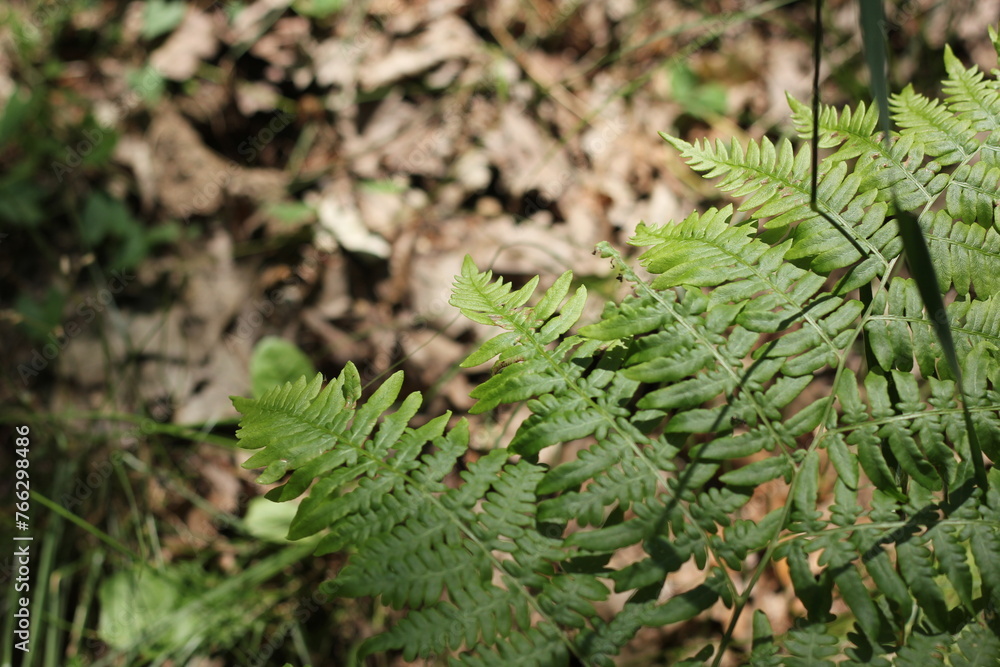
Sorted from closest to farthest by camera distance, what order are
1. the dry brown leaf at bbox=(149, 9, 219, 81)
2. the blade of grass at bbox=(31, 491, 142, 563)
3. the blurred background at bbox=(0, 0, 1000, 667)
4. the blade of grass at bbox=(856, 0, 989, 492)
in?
the blade of grass at bbox=(856, 0, 989, 492) → the blade of grass at bbox=(31, 491, 142, 563) → the blurred background at bbox=(0, 0, 1000, 667) → the dry brown leaf at bbox=(149, 9, 219, 81)

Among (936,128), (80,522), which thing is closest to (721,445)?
(936,128)

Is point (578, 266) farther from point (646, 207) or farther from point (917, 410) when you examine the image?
point (917, 410)

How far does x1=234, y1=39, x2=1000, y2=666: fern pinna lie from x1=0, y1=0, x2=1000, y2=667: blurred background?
1.10m

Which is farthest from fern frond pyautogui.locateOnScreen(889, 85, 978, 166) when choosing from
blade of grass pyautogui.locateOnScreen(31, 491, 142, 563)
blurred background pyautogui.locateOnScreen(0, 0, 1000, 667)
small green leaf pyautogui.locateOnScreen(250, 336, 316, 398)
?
blade of grass pyautogui.locateOnScreen(31, 491, 142, 563)

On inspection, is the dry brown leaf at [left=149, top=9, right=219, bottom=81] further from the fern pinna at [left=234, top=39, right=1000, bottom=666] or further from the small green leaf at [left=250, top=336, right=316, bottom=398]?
the fern pinna at [left=234, top=39, right=1000, bottom=666]

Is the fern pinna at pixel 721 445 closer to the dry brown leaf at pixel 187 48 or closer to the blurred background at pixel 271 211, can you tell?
the blurred background at pixel 271 211

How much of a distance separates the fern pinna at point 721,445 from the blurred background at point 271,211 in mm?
1102

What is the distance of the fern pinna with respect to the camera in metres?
0.98

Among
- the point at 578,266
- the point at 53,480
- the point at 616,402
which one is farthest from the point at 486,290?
the point at 53,480

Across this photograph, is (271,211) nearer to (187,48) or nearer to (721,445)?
(187,48)

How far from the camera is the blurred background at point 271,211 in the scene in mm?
2277

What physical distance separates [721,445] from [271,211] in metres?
2.50

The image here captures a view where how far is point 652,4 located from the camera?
3.48m

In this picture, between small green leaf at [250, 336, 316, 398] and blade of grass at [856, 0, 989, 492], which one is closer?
blade of grass at [856, 0, 989, 492]
